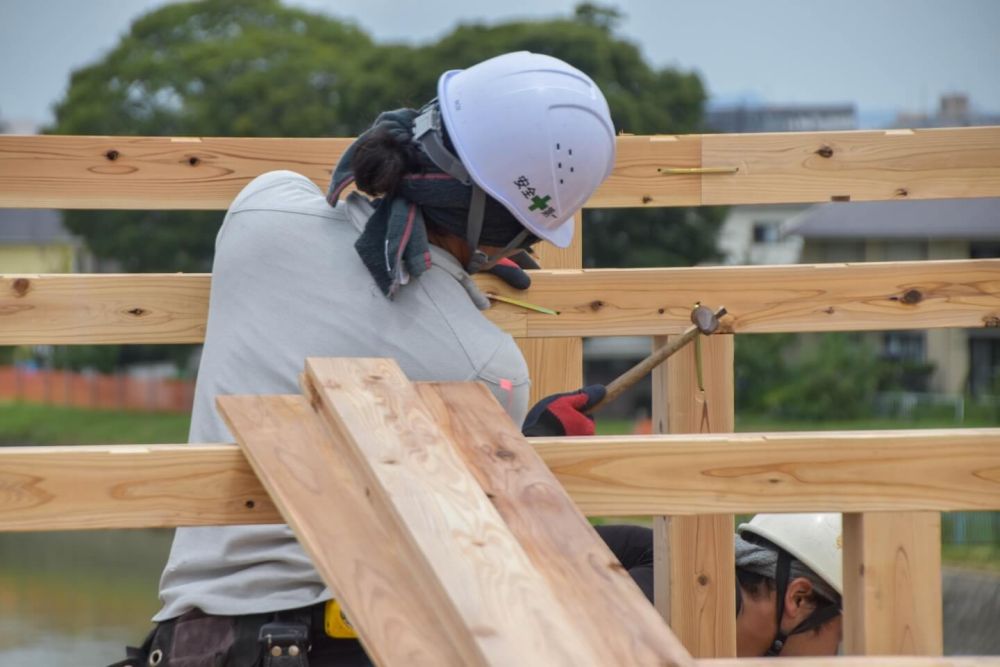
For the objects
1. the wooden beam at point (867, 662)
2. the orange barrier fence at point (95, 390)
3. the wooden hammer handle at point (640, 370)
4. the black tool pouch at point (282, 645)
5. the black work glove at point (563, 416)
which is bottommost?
A: the black tool pouch at point (282, 645)

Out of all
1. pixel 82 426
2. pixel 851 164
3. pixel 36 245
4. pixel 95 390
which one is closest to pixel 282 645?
pixel 851 164

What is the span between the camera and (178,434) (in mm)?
32281

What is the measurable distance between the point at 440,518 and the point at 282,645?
25.3 inches

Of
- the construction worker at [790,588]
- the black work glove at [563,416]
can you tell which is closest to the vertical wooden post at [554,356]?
the construction worker at [790,588]

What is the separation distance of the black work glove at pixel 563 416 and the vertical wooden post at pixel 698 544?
45cm

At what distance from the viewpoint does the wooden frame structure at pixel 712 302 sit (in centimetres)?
219

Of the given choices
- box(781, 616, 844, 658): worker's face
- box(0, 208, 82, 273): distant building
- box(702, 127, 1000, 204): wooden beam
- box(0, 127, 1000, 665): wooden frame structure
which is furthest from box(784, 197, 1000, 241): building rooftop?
box(781, 616, 844, 658): worker's face

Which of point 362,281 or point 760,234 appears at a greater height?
point 760,234

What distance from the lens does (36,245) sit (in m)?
42.6

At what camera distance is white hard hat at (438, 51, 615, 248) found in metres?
2.43

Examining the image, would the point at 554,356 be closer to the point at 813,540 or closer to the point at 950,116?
the point at 813,540

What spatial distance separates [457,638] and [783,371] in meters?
37.0

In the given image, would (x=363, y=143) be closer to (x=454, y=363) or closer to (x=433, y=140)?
(x=433, y=140)

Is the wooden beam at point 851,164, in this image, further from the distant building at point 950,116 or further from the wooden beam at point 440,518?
the distant building at point 950,116
